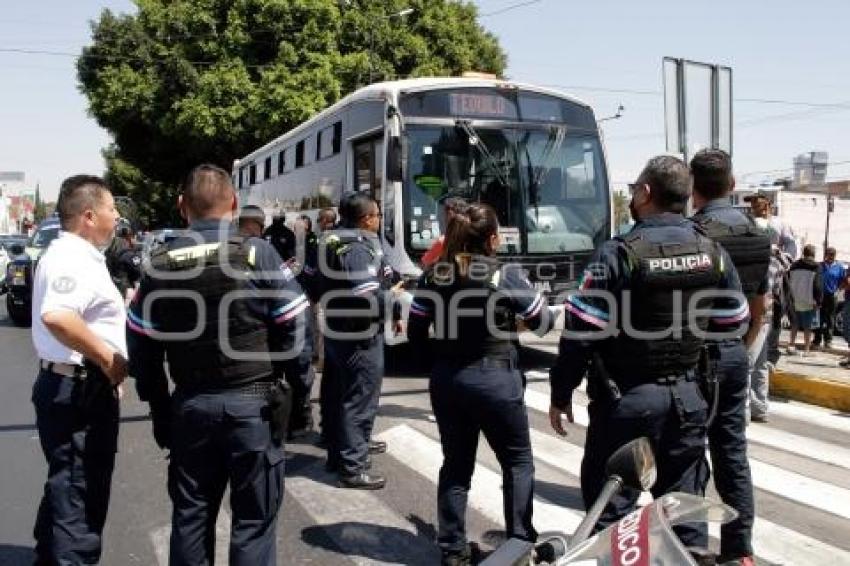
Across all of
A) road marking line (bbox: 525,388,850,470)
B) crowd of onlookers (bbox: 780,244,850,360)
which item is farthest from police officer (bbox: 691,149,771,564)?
crowd of onlookers (bbox: 780,244,850,360)

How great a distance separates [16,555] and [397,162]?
231 inches

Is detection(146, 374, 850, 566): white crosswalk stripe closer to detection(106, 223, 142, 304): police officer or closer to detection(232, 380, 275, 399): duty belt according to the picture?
detection(232, 380, 275, 399): duty belt

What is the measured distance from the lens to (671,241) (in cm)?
346

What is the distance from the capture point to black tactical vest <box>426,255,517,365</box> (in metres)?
3.90

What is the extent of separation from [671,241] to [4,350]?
11253 mm

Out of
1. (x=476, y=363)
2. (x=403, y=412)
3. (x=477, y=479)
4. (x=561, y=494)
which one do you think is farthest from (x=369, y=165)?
(x=476, y=363)

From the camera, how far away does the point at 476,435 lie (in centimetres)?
411

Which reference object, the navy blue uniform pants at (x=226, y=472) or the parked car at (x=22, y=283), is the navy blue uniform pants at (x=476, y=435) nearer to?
the navy blue uniform pants at (x=226, y=472)

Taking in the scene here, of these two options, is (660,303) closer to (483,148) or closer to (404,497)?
(404,497)

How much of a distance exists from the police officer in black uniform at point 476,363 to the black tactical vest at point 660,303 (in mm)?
582

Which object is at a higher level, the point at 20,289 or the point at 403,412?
the point at 20,289

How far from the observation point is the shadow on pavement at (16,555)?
4312 mm

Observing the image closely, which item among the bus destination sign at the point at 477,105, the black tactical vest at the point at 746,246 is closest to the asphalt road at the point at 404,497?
the black tactical vest at the point at 746,246

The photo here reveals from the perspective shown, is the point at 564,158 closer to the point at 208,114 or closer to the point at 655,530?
the point at 655,530
